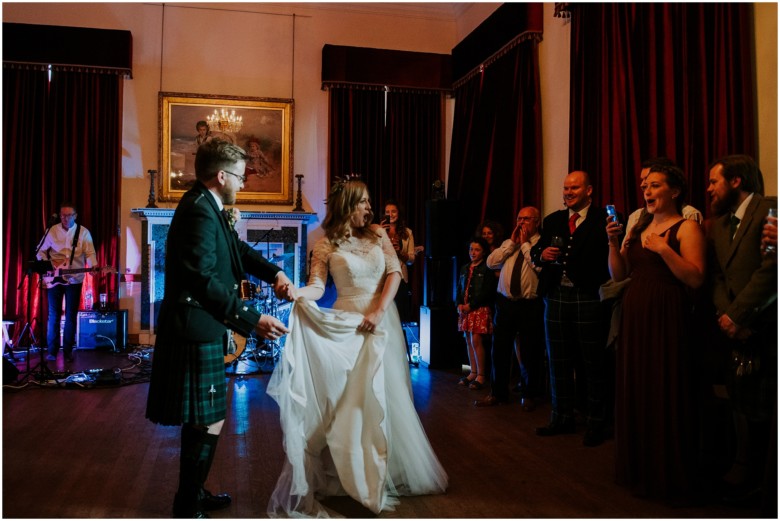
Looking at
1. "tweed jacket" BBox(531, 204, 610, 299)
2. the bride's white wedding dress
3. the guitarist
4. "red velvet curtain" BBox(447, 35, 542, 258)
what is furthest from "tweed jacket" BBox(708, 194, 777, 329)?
the guitarist

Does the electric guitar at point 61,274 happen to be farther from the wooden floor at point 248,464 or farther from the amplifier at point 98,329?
the wooden floor at point 248,464

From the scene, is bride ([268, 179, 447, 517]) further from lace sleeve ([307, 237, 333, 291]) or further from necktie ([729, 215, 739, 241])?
necktie ([729, 215, 739, 241])

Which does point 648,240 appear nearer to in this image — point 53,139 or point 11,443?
point 11,443

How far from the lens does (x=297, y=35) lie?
9086 millimetres

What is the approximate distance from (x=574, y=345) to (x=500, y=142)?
11.8 ft

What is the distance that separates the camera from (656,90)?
4.84 meters

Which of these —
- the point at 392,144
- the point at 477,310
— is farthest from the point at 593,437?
the point at 392,144

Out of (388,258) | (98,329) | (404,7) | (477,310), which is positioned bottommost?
(98,329)

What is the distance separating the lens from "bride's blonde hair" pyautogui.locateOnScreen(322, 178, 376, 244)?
3.12m

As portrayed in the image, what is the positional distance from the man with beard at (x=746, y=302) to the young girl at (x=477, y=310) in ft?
9.00

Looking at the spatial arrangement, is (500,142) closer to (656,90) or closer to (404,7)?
(656,90)

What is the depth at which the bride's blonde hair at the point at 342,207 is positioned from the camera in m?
3.12

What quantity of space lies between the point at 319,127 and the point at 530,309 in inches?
202

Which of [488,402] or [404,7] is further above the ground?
[404,7]
